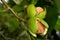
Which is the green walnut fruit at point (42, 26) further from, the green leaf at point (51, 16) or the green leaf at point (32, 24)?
the green leaf at point (51, 16)

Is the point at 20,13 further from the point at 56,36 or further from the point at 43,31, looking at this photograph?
the point at 56,36

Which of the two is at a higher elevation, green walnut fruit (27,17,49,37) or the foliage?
the foliage

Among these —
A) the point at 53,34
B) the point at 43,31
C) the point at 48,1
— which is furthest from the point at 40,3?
the point at 53,34

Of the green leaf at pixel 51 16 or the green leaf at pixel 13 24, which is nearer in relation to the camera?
the green leaf at pixel 13 24

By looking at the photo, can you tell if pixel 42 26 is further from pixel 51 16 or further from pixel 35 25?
pixel 51 16

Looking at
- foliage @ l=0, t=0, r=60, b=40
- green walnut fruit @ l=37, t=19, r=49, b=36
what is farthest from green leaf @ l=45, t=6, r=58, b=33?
green walnut fruit @ l=37, t=19, r=49, b=36

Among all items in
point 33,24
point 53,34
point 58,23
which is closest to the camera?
point 33,24

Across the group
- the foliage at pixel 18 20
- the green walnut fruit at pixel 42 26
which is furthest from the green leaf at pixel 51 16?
the green walnut fruit at pixel 42 26

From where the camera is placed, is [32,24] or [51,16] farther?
[51,16]

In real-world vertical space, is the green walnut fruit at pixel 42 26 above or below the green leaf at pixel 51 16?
below

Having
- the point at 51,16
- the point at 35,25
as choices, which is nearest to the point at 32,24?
the point at 35,25

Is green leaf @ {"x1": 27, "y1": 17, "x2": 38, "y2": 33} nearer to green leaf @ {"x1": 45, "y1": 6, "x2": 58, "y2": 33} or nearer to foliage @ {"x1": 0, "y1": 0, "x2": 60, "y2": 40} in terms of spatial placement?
foliage @ {"x1": 0, "y1": 0, "x2": 60, "y2": 40}
